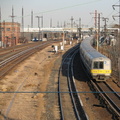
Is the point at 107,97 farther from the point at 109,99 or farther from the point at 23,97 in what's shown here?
the point at 23,97

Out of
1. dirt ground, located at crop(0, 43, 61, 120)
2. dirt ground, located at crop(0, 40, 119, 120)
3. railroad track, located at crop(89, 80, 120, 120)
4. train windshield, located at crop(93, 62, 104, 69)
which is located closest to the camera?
dirt ground, located at crop(0, 40, 119, 120)

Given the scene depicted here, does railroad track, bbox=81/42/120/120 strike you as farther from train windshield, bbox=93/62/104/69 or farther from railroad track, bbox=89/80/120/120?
train windshield, bbox=93/62/104/69

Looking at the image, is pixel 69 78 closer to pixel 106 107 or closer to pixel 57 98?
pixel 57 98

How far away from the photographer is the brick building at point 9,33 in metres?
55.4

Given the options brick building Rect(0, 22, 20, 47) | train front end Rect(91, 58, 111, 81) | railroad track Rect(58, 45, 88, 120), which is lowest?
railroad track Rect(58, 45, 88, 120)

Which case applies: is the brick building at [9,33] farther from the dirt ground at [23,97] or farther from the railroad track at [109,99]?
the railroad track at [109,99]

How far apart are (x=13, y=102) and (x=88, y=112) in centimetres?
432

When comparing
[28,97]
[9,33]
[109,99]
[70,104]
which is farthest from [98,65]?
[9,33]

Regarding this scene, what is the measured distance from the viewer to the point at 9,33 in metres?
65.0

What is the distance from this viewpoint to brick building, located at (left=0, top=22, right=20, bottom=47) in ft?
182

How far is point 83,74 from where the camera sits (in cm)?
2280

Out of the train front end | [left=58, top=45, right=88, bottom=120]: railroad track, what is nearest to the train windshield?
the train front end

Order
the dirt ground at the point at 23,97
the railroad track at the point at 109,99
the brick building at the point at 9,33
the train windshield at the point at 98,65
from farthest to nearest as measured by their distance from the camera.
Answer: the brick building at the point at 9,33
the train windshield at the point at 98,65
the railroad track at the point at 109,99
the dirt ground at the point at 23,97

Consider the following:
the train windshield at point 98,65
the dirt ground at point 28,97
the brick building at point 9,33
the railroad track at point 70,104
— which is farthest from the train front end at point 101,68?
the brick building at point 9,33
